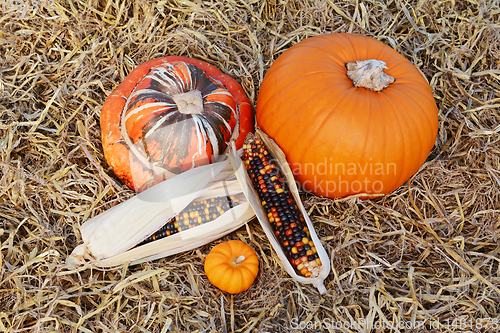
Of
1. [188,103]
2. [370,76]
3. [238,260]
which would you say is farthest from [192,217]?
[370,76]

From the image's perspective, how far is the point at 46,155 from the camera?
9.58ft

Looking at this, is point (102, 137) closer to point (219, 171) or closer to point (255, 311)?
point (219, 171)

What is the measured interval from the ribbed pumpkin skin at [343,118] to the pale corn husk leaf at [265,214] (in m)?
0.08

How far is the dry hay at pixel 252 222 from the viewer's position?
2275 millimetres

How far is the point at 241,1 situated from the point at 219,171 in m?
1.88

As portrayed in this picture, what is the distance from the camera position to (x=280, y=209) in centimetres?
247

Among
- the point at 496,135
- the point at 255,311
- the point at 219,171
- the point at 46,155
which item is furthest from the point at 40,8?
the point at 496,135

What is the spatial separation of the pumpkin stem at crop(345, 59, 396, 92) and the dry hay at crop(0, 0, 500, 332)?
0.88 meters

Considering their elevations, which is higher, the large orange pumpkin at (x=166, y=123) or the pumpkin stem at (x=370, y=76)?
the pumpkin stem at (x=370, y=76)

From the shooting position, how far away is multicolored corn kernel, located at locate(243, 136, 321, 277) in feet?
7.71

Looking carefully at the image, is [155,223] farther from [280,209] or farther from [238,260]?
[280,209]

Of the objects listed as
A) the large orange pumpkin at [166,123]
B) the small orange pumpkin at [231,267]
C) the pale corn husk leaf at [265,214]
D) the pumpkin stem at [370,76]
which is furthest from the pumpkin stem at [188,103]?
the pumpkin stem at [370,76]

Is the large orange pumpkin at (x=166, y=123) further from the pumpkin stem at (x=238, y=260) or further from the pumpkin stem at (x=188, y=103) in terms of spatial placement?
the pumpkin stem at (x=238, y=260)

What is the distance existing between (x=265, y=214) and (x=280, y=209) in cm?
14
